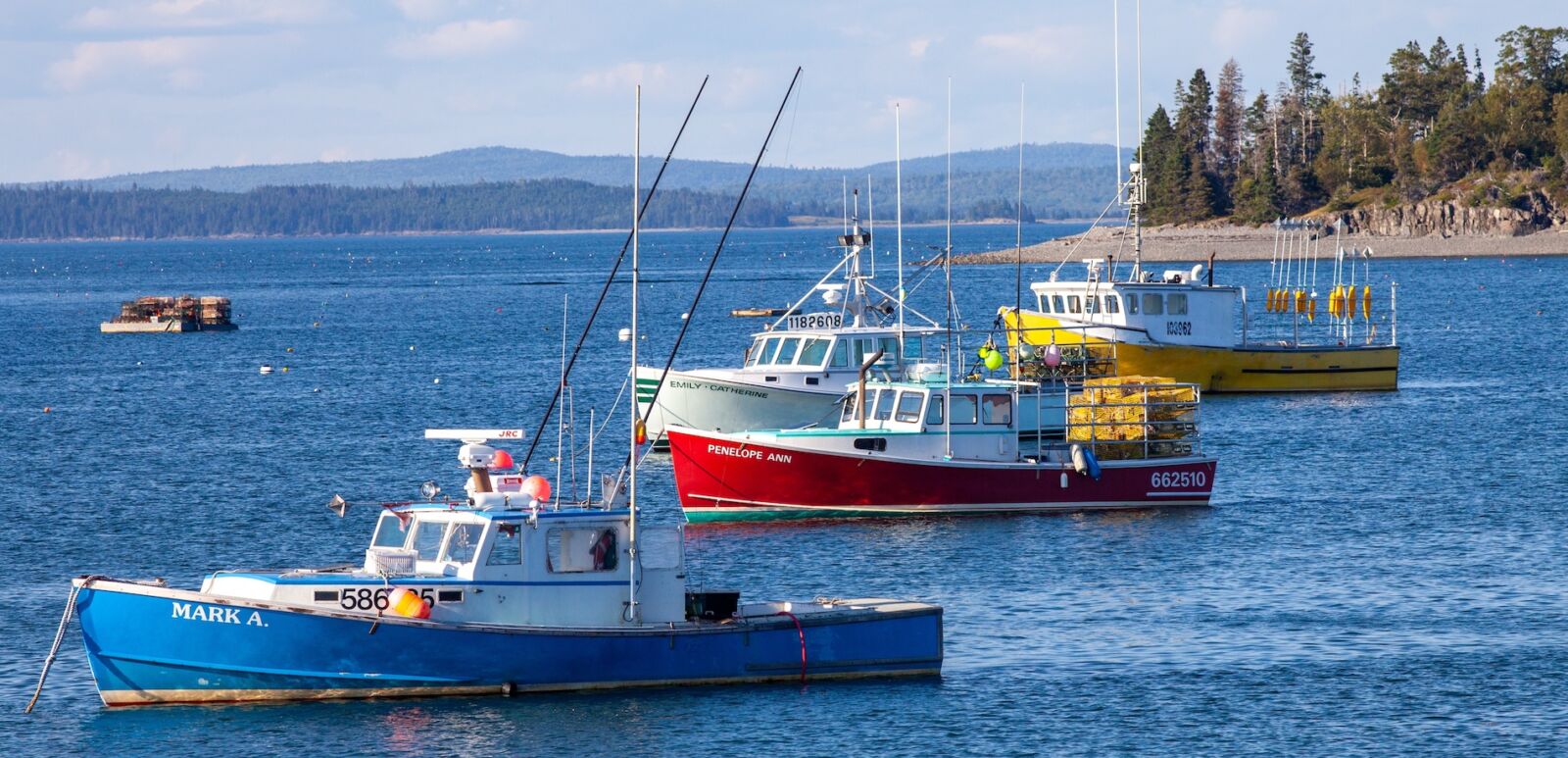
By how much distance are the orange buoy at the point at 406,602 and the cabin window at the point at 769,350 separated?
26457mm

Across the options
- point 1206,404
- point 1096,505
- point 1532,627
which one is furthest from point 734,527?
A: point 1206,404

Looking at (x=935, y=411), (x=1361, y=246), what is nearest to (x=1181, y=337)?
(x=935, y=411)

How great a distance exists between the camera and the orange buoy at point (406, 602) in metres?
24.9

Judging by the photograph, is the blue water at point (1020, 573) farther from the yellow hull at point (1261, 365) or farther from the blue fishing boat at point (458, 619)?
the yellow hull at point (1261, 365)

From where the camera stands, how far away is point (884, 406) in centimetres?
4128

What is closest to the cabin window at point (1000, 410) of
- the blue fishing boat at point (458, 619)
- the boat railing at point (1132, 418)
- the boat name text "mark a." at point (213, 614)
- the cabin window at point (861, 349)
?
the boat railing at point (1132, 418)

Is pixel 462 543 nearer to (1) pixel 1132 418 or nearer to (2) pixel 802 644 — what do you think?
(2) pixel 802 644

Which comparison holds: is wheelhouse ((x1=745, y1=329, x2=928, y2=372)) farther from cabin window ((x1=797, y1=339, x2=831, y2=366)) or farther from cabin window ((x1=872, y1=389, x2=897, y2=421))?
cabin window ((x1=872, y1=389, x2=897, y2=421))

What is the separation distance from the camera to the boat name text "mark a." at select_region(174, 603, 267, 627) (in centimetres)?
2469

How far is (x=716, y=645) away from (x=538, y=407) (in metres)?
42.3

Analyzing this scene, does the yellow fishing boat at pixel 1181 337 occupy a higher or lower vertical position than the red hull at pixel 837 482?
higher

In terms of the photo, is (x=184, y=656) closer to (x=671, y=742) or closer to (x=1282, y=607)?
(x=671, y=742)

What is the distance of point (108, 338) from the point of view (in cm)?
11006

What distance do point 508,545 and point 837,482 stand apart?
1578cm
